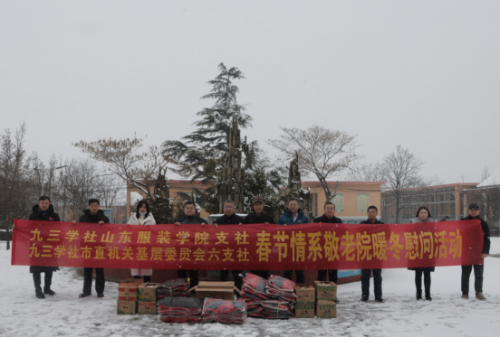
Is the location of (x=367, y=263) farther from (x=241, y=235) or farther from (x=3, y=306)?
(x=3, y=306)

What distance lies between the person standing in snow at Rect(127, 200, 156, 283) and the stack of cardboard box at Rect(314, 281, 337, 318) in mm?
2933

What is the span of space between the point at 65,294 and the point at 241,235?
3.29m

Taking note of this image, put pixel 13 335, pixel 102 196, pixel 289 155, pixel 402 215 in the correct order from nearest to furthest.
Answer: pixel 13 335, pixel 289 155, pixel 102 196, pixel 402 215

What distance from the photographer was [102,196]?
144ft

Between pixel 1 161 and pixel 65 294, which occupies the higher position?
pixel 1 161

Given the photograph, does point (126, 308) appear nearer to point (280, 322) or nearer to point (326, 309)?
point (280, 322)

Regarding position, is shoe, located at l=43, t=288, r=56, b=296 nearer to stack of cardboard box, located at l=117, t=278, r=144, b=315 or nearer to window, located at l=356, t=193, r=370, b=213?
stack of cardboard box, located at l=117, t=278, r=144, b=315

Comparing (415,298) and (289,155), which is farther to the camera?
(289,155)

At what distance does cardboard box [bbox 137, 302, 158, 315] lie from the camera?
19.1 ft

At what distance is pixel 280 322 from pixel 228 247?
1.63 metres

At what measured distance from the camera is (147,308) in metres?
5.84

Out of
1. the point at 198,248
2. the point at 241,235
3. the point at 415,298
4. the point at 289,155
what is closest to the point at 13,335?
the point at 198,248

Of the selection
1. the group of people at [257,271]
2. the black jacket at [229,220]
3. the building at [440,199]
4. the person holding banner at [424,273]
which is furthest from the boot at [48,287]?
the building at [440,199]

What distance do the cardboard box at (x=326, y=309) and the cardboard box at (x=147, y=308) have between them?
234cm
